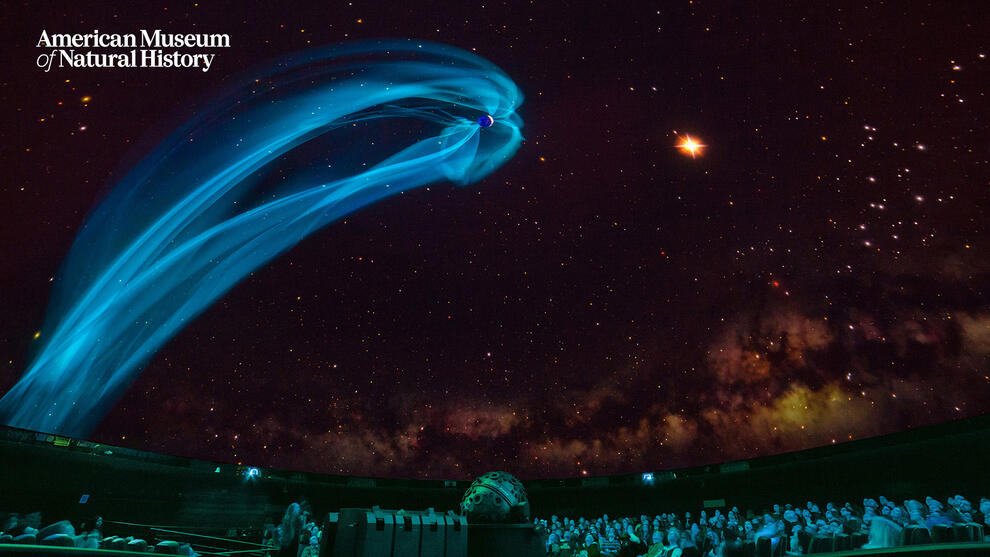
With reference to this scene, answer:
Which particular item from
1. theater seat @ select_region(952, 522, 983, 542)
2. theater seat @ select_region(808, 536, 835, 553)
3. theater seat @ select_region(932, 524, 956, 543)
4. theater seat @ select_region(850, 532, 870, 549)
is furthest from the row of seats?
theater seat @ select_region(952, 522, 983, 542)

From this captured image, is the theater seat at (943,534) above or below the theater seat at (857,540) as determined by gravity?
above

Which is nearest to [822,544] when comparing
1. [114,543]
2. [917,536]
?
[917,536]

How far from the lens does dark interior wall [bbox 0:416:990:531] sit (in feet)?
63.9

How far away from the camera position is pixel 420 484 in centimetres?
3784

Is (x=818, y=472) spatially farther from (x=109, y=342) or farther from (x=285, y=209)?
(x=109, y=342)

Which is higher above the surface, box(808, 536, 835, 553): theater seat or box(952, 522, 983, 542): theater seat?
box(952, 522, 983, 542): theater seat

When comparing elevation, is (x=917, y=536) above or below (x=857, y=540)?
above

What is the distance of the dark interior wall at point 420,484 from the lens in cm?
1947

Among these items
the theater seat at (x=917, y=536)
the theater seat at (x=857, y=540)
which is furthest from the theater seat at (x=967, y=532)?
the theater seat at (x=857, y=540)

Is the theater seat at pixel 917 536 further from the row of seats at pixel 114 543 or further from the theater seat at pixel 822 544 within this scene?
the row of seats at pixel 114 543

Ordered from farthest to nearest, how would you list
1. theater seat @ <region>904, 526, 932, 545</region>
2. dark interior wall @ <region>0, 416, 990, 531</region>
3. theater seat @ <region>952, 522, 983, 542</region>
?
dark interior wall @ <region>0, 416, 990, 531</region> < theater seat @ <region>952, 522, 983, 542</region> < theater seat @ <region>904, 526, 932, 545</region>

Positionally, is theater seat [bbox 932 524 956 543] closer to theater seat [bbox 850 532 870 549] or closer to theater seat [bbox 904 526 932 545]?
theater seat [bbox 904 526 932 545]

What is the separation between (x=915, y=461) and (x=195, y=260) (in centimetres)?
3451

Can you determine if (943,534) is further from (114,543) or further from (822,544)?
(114,543)
